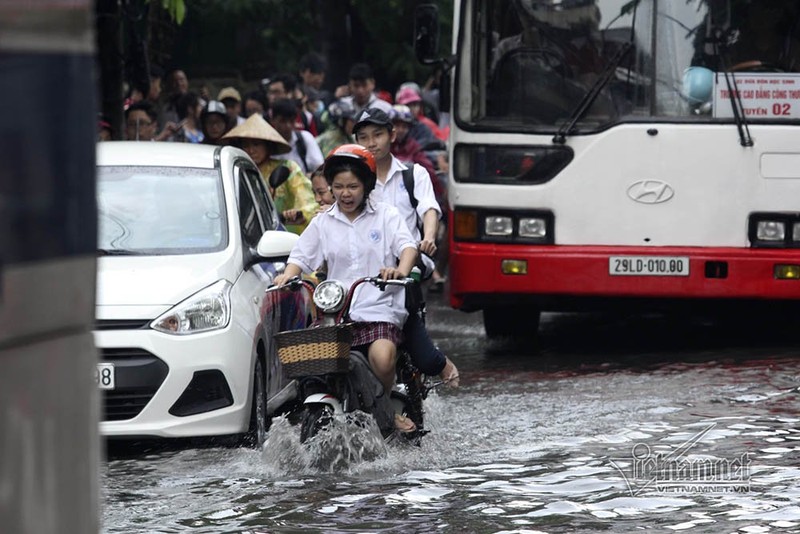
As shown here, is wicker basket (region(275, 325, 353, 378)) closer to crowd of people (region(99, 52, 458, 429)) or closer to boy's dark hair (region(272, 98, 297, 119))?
crowd of people (region(99, 52, 458, 429))

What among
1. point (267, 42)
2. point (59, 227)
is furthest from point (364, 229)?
point (267, 42)

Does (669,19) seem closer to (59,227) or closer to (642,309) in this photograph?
(642,309)

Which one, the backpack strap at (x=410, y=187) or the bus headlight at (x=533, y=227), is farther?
the bus headlight at (x=533, y=227)

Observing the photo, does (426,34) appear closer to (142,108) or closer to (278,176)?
(278,176)

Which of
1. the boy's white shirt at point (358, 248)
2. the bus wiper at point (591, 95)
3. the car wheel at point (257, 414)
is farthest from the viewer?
the bus wiper at point (591, 95)

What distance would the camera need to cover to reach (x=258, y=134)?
40.9ft

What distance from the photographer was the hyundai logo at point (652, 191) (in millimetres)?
11758

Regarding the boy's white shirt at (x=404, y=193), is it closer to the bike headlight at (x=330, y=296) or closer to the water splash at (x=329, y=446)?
the bike headlight at (x=330, y=296)

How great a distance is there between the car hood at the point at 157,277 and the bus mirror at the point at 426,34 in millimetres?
3873

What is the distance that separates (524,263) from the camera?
1187 cm

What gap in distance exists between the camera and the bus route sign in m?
11.6

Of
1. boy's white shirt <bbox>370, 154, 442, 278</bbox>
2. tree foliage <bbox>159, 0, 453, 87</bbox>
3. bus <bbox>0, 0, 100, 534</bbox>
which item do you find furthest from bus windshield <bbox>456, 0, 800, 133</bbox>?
tree foliage <bbox>159, 0, 453, 87</bbox>

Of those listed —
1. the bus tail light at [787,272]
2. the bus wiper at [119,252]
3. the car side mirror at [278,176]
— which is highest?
the car side mirror at [278,176]

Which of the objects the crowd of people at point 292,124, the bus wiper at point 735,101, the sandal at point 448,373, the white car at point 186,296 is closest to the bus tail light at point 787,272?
the bus wiper at point 735,101
